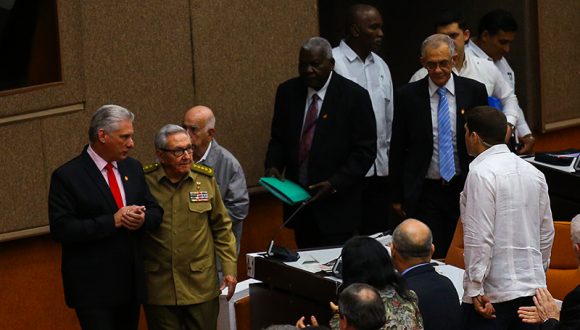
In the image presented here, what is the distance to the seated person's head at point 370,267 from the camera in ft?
19.9

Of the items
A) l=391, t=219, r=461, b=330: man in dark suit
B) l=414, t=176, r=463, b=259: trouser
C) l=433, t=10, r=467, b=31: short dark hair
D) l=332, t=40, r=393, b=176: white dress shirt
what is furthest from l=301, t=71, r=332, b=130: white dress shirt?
l=391, t=219, r=461, b=330: man in dark suit

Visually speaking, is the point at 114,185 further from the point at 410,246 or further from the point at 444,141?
the point at 444,141

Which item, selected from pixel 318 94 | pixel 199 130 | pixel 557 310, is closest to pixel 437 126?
pixel 318 94

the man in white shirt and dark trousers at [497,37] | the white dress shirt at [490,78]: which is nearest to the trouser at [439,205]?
the white dress shirt at [490,78]

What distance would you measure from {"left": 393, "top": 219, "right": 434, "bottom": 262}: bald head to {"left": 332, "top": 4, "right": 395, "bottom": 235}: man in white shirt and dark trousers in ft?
10.4

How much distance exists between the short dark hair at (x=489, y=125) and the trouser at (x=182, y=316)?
1.97 meters

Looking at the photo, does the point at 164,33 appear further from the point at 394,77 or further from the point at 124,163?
the point at 394,77

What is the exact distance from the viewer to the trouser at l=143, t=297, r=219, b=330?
7.83 m

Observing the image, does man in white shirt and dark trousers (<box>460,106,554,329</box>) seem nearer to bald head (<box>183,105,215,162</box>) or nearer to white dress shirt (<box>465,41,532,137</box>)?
bald head (<box>183,105,215,162</box>)

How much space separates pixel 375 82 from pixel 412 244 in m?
3.64

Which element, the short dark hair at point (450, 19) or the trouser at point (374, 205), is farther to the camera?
the short dark hair at point (450, 19)

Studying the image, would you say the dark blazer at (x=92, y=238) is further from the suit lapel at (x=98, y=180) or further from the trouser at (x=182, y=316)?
the trouser at (x=182, y=316)

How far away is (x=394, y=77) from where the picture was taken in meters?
12.6

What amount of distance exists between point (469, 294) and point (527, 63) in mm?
5256
